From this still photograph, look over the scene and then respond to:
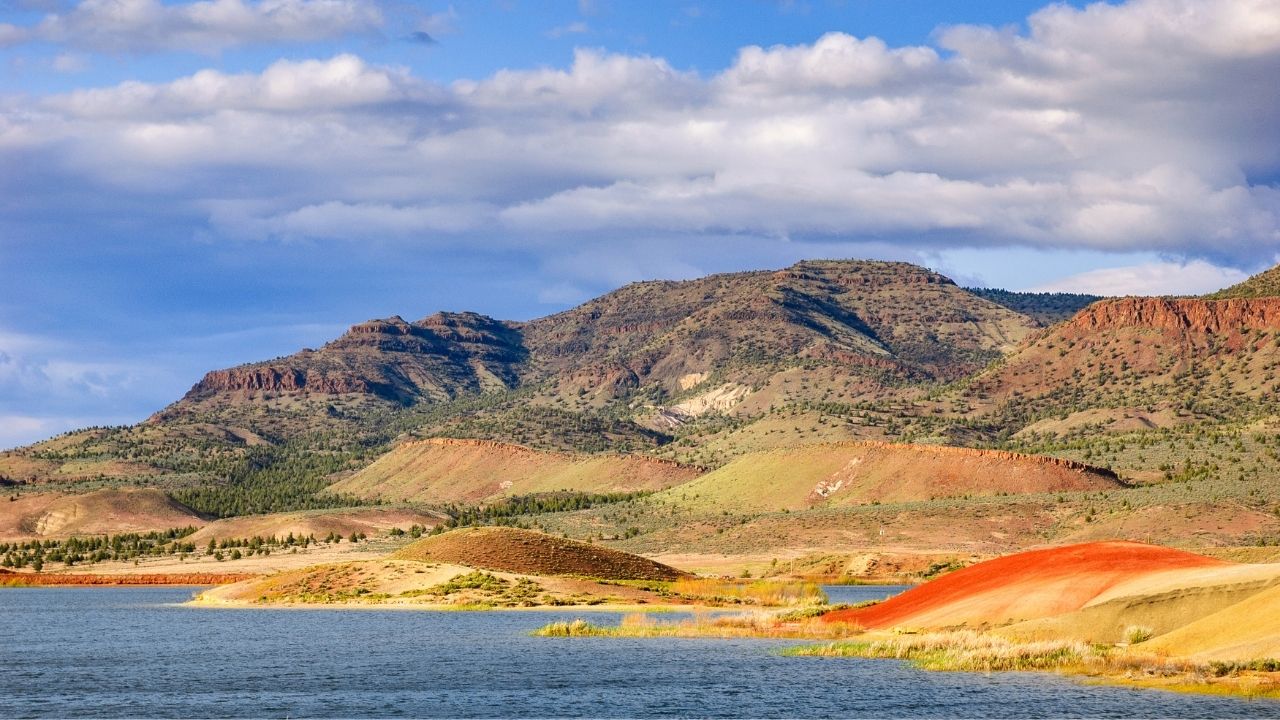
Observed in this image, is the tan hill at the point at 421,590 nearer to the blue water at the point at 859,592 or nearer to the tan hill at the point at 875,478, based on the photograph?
the blue water at the point at 859,592

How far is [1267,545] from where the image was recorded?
414ft

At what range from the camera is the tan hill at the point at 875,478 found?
6698 inches

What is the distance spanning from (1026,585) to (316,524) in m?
134

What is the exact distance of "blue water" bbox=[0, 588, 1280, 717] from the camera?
160ft

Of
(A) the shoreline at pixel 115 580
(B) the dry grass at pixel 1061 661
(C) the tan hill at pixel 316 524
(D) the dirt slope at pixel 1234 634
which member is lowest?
(B) the dry grass at pixel 1061 661

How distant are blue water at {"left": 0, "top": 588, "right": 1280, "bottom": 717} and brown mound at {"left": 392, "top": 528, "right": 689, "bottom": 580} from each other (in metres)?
28.7

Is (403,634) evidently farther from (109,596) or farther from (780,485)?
(780,485)

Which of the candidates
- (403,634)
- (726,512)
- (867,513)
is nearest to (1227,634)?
(403,634)

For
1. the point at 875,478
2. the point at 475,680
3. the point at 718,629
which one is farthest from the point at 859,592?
the point at 875,478

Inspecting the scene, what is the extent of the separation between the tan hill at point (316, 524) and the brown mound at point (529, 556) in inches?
2786

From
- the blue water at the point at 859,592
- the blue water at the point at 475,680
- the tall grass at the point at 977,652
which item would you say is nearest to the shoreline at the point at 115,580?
the blue water at the point at 859,592

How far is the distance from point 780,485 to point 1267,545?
218 feet

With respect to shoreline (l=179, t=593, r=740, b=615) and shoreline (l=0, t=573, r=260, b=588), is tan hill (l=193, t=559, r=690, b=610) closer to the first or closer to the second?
shoreline (l=179, t=593, r=740, b=615)

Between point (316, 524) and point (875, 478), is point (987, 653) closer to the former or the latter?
point (875, 478)
